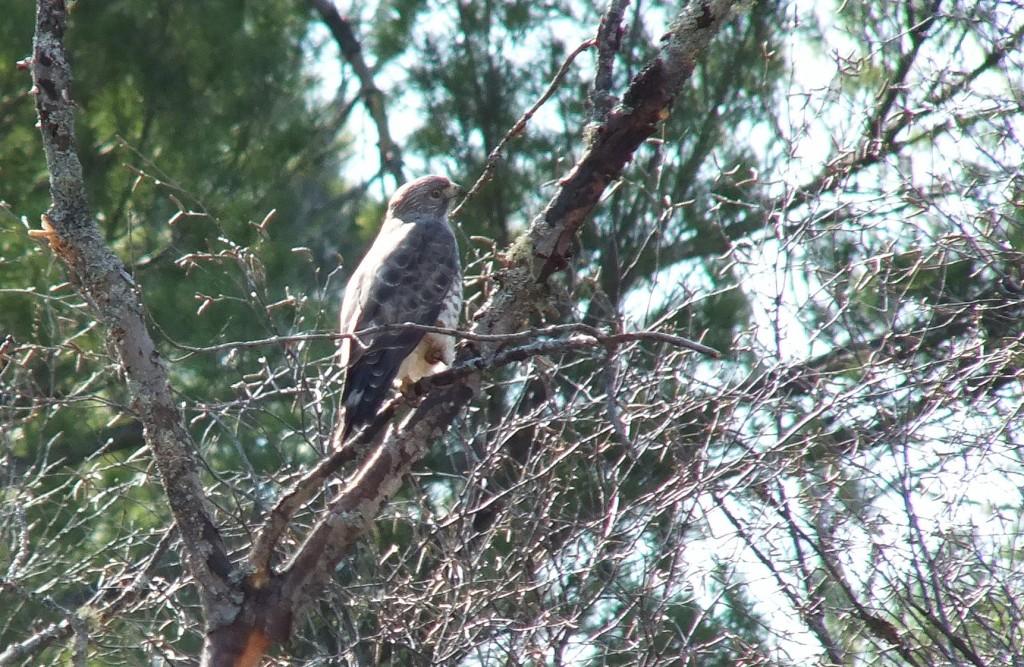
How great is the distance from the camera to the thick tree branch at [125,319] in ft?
11.0

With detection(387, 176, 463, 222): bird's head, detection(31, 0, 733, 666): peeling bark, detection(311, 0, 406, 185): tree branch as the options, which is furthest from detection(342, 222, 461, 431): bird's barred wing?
detection(311, 0, 406, 185): tree branch

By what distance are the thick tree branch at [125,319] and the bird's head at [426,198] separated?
264 cm

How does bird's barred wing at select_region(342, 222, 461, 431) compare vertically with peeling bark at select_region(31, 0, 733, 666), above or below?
above

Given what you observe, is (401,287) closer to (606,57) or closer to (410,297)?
(410,297)

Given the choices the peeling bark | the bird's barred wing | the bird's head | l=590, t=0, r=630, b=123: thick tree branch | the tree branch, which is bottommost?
the peeling bark

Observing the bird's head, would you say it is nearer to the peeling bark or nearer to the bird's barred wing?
the bird's barred wing

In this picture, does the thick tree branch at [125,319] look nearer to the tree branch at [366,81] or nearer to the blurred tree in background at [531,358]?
the blurred tree in background at [531,358]

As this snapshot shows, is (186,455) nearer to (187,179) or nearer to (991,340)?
(991,340)

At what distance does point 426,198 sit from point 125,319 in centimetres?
277

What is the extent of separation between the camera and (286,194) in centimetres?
727

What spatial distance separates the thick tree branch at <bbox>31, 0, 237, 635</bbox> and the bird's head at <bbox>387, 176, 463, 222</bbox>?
8.65ft

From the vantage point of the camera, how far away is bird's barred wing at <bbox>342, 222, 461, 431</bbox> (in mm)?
4727

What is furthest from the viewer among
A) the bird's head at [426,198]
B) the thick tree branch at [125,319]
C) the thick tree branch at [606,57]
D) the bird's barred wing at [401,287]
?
the bird's head at [426,198]

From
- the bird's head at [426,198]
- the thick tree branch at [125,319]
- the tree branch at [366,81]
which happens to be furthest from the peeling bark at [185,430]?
the tree branch at [366,81]
